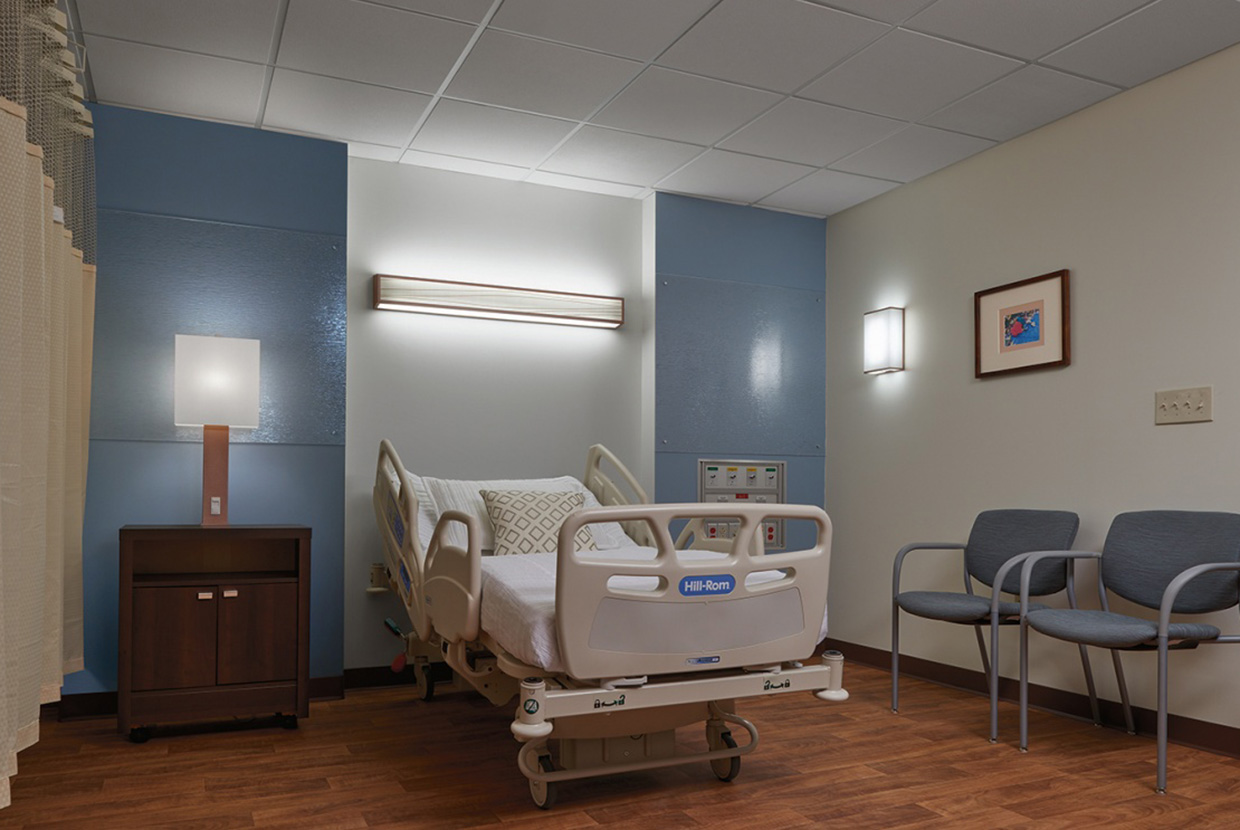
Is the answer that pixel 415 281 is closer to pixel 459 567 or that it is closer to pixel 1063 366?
pixel 459 567

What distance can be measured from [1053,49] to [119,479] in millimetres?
4371

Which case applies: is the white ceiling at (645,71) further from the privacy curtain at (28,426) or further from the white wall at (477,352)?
the privacy curtain at (28,426)

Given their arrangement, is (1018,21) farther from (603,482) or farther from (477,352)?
(477,352)

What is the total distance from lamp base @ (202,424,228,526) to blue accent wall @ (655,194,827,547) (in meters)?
2.33

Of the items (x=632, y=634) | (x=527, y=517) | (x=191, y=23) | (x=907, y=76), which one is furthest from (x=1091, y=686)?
(x=191, y=23)

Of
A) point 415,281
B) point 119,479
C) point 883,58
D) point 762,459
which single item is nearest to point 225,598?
point 119,479

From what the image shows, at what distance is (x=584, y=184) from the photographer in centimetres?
530

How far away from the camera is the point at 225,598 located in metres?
3.81

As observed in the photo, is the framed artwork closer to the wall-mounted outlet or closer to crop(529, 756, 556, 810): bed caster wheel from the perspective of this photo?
the wall-mounted outlet

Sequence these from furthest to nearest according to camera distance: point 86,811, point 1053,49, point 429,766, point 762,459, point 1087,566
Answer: point 762,459
point 1087,566
point 1053,49
point 429,766
point 86,811

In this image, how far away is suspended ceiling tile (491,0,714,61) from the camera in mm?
3322

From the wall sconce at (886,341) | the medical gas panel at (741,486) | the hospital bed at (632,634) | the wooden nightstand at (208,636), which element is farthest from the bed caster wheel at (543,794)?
the wall sconce at (886,341)

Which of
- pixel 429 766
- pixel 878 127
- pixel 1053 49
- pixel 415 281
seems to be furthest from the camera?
pixel 415 281

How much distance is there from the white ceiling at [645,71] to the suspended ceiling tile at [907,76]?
0.01 meters
